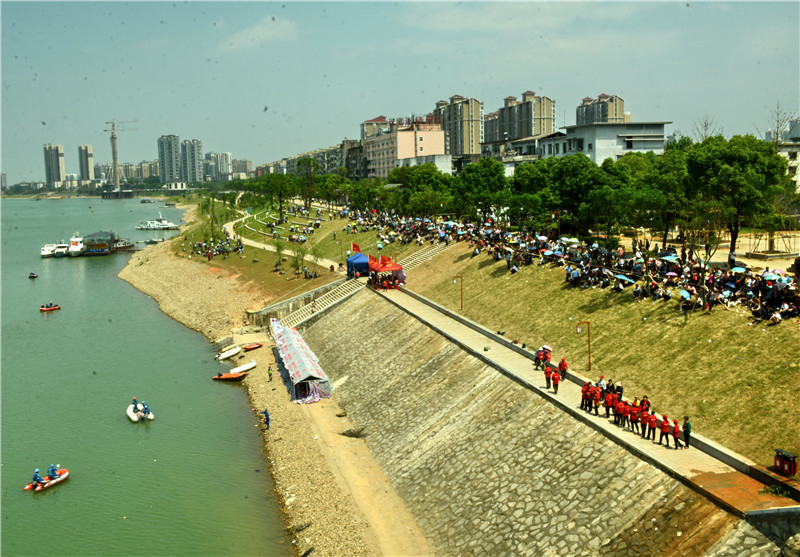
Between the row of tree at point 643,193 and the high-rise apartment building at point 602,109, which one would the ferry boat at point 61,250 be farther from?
the high-rise apartment building at point 602,109

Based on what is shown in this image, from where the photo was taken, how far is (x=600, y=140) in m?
72.9

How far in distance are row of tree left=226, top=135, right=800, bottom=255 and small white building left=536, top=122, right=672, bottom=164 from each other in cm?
338

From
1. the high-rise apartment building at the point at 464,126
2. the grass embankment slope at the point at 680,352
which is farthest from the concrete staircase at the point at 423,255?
the high-rise apartment building at the point at 464,126

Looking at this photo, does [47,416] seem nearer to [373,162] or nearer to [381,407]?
[381,407]

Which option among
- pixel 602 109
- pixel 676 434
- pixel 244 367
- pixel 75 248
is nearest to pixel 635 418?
pixel 676 434

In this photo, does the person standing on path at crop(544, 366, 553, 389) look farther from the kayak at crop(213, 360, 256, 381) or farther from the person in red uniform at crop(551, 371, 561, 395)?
the kayak at crop(213, 360, 256, 381)

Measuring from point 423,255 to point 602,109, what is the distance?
95.5 meters

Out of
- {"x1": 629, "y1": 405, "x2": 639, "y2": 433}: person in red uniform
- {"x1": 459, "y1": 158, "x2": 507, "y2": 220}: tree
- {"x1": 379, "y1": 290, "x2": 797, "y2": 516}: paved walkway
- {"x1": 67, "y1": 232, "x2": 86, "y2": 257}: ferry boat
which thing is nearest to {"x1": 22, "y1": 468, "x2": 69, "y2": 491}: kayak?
{"x1": 379, "y1": 290, "x2": 797, "y2": 516}: paved walkway

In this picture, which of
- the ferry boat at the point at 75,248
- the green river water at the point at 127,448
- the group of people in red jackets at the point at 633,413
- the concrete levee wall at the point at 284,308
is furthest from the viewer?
the ferry boat at the point at 75,248

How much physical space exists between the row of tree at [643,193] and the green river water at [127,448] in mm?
26394

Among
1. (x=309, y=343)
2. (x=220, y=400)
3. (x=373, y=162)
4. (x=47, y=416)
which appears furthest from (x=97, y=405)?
(x=373, y=162)

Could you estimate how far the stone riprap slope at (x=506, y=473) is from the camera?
1786cm

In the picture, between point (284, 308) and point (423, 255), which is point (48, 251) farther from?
point (423, 255)

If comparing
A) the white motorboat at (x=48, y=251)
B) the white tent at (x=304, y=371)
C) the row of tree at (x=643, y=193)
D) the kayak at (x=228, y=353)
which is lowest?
the kayak at (x=228, y=353)
